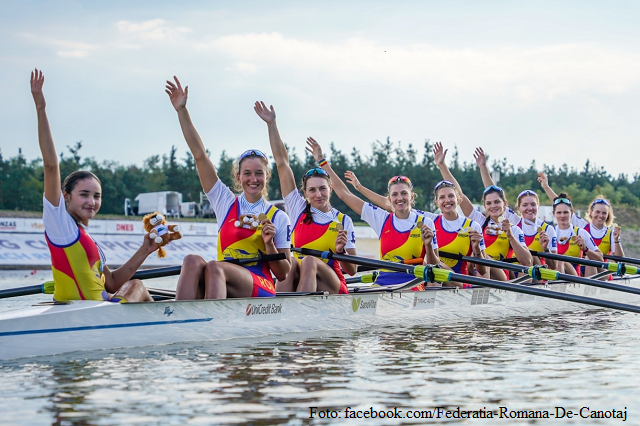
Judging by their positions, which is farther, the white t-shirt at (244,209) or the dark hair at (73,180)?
the white t-shirt at (244,209)

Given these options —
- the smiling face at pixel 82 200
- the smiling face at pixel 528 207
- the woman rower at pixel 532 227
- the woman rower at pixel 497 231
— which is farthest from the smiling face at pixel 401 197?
the smiling face at pixel 82 200

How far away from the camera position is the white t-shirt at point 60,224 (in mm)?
5609

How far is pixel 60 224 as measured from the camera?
5.66m

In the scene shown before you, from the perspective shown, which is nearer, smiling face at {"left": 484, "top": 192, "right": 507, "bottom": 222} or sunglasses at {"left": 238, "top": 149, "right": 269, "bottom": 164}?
sunglasses at {"left": 238, "top": 149, "right": 269, "bottom": 164}

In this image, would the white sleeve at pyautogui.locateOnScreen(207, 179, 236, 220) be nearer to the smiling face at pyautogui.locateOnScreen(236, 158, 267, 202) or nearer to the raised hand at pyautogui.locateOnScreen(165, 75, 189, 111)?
the smiling face at pyautogui.locateOnScreen(236, 158, 267, 202)

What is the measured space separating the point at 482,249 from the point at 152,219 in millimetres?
5799

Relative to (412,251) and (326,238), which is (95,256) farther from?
(412,251)

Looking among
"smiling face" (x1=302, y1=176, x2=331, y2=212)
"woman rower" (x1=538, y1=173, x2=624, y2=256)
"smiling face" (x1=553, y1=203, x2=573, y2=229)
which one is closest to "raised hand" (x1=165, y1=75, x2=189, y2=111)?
"smiling face" (x1=302, y1=176, x2=331, y2=212)

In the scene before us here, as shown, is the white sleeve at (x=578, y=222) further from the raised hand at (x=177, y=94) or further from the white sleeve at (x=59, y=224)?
the white sleeve at (x=59, y=224)

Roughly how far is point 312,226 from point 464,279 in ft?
5.85

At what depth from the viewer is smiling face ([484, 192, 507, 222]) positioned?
37.7 feet

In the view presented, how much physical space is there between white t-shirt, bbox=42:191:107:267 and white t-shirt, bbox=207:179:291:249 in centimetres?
156

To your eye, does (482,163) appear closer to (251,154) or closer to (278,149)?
(278,149)

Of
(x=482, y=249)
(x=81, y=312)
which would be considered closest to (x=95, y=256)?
(x=81, y=312)
